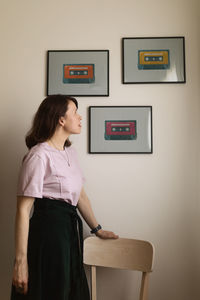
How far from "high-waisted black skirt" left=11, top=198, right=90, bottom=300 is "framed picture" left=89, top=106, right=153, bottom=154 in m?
0.57

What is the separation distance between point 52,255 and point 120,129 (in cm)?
93

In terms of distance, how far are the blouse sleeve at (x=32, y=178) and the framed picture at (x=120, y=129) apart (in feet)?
1.87

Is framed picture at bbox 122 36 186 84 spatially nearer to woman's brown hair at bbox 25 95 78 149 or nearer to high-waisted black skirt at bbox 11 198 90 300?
woman's brown hair at bbox 25 95 78 149

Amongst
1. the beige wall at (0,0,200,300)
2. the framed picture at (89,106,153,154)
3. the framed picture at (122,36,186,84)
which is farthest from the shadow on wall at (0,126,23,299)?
the framed picture at (122,36,186,84)

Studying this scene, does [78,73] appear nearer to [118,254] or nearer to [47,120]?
[47,120]

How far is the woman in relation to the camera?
1.43 metres

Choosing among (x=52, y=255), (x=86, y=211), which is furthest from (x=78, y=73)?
(x=52, y=255)

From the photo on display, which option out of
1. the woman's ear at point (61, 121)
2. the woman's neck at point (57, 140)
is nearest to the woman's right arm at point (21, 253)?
the woman's neck at point (57, 140)

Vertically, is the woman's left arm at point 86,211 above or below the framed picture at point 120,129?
below

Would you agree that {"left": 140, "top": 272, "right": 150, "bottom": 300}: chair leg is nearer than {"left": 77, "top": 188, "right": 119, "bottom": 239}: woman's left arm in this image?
Yes

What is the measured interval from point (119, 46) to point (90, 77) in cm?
30

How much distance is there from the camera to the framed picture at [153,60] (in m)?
1.99

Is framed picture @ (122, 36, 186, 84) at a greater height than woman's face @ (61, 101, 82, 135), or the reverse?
framed picture @ (122, 36, 186, 84)

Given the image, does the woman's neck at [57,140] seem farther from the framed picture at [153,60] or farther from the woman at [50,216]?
the framed picture at [153,60]
